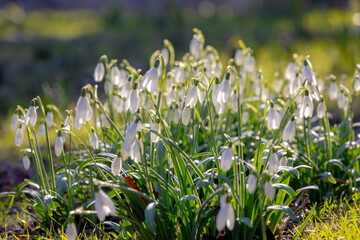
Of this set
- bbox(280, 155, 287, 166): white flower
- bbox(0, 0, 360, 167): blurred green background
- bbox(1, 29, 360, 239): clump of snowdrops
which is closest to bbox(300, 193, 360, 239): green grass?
bbox(1, 29, 360, 239): clump of snowdrops

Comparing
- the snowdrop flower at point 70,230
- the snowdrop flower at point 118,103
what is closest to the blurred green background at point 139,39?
the snowdrop flower at point 118,103

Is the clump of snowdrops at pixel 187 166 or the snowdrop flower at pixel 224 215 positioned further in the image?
the clump of snowdrops at pixel 187 166

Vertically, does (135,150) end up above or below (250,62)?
below

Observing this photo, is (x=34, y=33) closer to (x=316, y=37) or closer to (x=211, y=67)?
(x=316, y=37)

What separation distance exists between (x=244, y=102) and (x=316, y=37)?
568cm

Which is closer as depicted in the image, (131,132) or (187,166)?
(131,132)

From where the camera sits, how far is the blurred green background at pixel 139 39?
664 cm

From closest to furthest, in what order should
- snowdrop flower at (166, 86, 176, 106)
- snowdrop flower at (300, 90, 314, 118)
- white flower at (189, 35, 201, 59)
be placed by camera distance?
snowdrop flower at (300, 90, 314, 118)
snowdrop flower at (166, 86, 176, 106)
white flower at (189, 35, 201, 59)

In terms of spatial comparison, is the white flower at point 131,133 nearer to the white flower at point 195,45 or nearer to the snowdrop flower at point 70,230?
the snowdrop flower at point 70,230

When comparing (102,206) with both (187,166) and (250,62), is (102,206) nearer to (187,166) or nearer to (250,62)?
(187,166)

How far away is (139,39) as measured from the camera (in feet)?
31.3

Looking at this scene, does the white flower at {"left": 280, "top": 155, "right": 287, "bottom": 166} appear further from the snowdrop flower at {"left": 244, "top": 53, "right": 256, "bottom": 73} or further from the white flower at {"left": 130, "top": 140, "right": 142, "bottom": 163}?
the snowdrop flower at {"left": 244, "top": 53, "right": 256, "bottom": 73}

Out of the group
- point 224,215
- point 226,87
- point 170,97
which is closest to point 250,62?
point 170,97

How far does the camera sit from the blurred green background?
21.8ft
